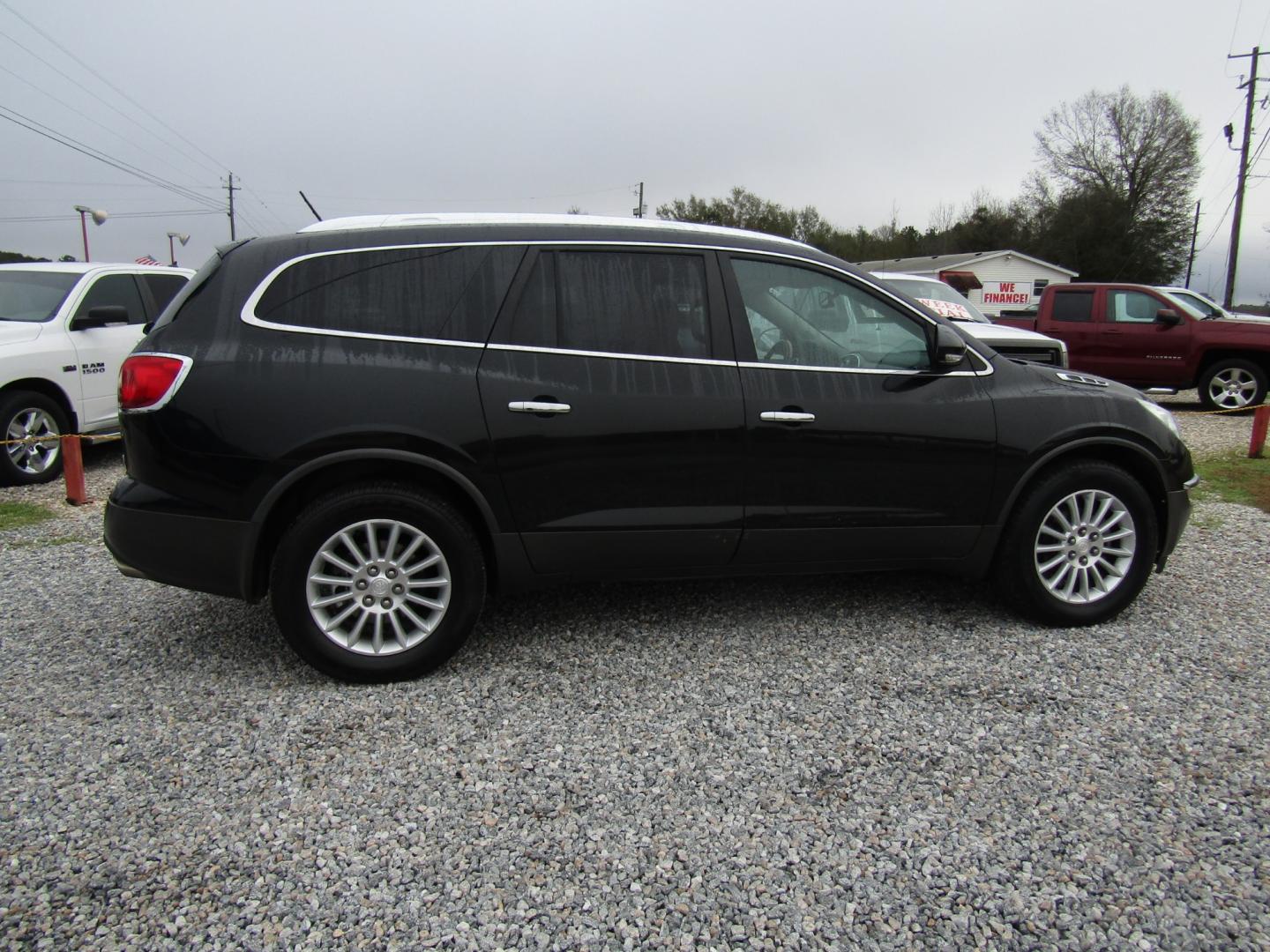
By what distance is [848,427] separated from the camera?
11.9 feet

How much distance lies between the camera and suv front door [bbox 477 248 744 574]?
339 centimetres

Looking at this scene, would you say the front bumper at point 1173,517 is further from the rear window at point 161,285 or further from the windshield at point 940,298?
the rear window at point 161,285

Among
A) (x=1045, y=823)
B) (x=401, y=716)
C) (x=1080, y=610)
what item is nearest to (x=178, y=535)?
(x=401, y=716)

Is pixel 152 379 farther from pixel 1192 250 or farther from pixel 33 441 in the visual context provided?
pixel 1192 250

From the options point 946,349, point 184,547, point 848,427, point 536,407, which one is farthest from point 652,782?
point 946,349

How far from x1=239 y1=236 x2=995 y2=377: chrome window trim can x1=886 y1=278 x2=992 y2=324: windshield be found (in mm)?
5726

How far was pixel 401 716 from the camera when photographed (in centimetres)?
319

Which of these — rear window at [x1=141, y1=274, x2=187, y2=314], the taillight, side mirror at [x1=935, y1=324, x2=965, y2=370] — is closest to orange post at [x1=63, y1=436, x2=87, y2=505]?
rear window at [x1=141, y1=274, x2=187, y2=314]

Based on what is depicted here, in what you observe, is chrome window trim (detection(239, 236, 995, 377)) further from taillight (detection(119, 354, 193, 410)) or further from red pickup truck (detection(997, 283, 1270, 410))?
red pickup truck (detection(997, 283, 1270, 410))

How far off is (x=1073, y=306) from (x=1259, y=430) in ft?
16.4

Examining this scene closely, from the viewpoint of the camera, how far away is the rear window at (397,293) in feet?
10.9

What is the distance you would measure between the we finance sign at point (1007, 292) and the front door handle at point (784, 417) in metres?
40.3

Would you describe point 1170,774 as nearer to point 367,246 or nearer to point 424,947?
point 424,947

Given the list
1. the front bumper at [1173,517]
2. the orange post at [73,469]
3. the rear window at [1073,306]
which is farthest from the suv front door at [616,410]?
the rear window at [1073,306]
